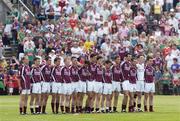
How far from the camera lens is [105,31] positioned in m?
50.5

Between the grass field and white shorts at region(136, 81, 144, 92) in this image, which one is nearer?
the grass field

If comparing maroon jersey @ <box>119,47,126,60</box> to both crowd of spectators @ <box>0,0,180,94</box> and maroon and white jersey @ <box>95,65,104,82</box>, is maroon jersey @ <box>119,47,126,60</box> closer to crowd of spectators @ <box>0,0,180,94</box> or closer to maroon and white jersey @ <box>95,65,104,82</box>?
crowd of spectators @ <box>0,0,180,94</box>

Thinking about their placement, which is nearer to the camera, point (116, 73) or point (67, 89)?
point (67, 89)

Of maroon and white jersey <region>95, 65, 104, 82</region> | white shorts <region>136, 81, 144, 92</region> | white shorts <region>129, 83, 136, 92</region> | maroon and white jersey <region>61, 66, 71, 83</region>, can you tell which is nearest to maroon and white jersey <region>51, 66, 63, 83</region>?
maroon and white jersey <region>61, 66, 71, 83</region>

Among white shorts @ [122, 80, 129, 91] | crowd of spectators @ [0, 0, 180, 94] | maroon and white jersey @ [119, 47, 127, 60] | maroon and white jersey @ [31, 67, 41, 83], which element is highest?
crowd of spectators @ [0, 0, 180, 94]

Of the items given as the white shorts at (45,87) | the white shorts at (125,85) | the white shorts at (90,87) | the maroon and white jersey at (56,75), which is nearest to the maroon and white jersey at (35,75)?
the white shorts at (45,87)

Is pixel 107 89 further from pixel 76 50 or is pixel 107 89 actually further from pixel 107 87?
pixel 76 50

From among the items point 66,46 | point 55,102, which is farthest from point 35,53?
point 55,102

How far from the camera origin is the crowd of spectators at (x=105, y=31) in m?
48.5

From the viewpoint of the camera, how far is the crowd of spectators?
48500mm

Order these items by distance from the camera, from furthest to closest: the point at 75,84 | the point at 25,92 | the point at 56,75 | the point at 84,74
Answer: the point at 84,74, the point at 75,84, the point at 56,75, the point at 25,92

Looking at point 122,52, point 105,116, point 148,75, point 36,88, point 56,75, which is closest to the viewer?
point 105,116

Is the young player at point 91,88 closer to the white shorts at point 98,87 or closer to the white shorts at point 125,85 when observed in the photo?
the white shorts at point 98,87

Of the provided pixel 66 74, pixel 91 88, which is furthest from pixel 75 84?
pixel 91 88
